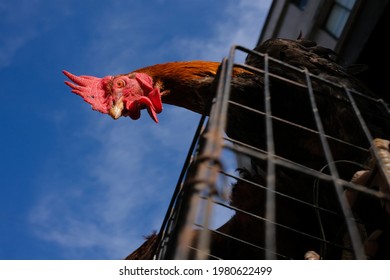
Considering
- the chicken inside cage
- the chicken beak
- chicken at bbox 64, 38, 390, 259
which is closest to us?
the chicken inside cage

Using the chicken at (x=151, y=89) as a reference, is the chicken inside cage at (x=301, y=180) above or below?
below

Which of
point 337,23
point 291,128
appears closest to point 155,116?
point 291,128

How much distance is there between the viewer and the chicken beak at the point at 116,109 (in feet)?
16.6

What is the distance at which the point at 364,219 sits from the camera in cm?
268

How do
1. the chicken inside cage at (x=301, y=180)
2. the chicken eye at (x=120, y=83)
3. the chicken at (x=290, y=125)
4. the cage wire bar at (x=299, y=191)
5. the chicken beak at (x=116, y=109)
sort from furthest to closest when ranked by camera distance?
1. the chicken eye at (x=120, y=83)
2. the chicken beak at (x=116, y=109)
3. the chicken at (x=290, y=125)
4. the chicken inside cage at (x=301, y=180)
5. the cage wire bar at (x=299, y=191)

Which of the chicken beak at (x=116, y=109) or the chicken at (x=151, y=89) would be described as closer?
the chicken at (x=151, y=89)

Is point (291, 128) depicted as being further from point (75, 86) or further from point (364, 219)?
point (75, 86)

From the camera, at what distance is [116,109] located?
5094 millimetres

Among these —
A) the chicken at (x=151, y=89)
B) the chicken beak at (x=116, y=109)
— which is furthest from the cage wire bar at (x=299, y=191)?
the chicken beak at (x=116, y=109)

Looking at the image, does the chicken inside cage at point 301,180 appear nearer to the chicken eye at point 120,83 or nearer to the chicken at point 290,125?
the chicken at point 290,125

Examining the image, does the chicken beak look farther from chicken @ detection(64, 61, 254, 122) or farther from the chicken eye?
the chicken eye

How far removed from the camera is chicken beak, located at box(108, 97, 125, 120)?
5.07m

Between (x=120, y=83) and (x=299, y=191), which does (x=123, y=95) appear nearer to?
(x=120, y=83)

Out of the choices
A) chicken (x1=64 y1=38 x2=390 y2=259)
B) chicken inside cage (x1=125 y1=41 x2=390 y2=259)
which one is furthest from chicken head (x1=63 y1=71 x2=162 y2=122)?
chicken inside cage (x1=125 y1=41 x2=390 y2=259)
